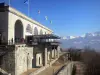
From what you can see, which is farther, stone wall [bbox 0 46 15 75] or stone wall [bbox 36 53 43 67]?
stone wall [bbox 36 53 43 67]

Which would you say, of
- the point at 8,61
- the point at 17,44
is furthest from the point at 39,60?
the point at 8,61

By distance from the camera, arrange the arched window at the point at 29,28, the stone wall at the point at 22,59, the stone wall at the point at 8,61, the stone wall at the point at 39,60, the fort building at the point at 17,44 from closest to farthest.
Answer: the stone wall at the point at 8,61, the fort building at the point at 17,44, the stone wall at the point at 22,59, the stone wall at the point at 39,60, the arched window at the point at 29,28

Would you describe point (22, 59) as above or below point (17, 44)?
below

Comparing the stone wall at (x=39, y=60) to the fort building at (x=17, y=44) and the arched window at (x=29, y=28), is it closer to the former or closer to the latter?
the fort building at (x=17, y=44)

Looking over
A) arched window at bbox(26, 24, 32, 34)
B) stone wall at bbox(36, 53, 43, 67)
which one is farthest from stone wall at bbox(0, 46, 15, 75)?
arched window at bbox(26, 24, 32, 34)

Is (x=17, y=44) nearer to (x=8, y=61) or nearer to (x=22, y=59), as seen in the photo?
(x=22, y=59)

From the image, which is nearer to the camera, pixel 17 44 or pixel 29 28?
pixel 17 44

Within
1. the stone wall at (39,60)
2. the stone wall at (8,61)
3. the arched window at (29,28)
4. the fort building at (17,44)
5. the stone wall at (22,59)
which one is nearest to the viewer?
the stone wall at (8,61)

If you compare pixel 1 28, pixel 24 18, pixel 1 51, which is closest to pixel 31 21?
pixel 24 18

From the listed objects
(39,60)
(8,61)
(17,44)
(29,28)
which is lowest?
(39,60)

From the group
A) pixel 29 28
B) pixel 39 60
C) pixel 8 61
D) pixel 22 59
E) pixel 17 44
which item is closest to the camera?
pixel 8 61

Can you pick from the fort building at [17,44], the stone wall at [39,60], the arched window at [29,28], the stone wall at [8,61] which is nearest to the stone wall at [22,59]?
the fort building at [17,44]

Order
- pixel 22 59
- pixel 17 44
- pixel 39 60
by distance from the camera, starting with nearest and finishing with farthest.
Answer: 1. pixel 17 44
2. pixel 22 59
3. pixel 39 60

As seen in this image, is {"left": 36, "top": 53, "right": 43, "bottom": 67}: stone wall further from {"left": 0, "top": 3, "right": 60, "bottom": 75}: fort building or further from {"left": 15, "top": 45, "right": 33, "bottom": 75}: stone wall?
{"left": 15, "top": 45, "right": 33, "bottom": 75}: stone wall
